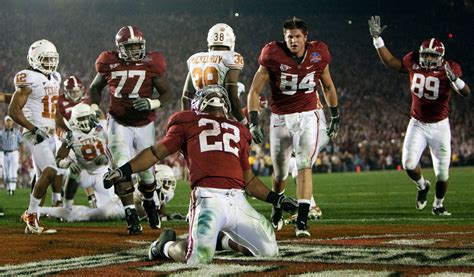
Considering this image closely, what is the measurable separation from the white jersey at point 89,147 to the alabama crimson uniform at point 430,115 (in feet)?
12.3

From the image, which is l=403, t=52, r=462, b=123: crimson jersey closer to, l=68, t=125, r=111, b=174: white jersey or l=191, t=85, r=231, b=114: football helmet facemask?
l=68, t=125, r=111, b=174: white jersey

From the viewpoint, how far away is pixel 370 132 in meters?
32.0

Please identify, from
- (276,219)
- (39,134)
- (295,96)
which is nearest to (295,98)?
(295,96)

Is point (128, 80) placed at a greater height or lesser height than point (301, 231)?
greater

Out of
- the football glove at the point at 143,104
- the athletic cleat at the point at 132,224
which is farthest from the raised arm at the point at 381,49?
the athletic cleat at the point at 132,224

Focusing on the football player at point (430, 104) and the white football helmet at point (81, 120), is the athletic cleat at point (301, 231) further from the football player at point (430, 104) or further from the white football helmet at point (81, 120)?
the white football helmet at point (81, 120)

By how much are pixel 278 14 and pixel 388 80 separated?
310 inches

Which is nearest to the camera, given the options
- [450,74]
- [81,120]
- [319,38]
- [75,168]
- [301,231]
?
[301,231]

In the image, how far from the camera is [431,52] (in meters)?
9.09

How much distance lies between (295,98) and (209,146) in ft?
7.36

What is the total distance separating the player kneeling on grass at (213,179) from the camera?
15.7ft

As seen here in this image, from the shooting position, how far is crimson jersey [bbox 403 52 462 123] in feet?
30.1

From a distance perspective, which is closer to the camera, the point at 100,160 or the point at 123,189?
the point at 123,189

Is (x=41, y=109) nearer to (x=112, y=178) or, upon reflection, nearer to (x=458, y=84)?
(x=112, y=178)
